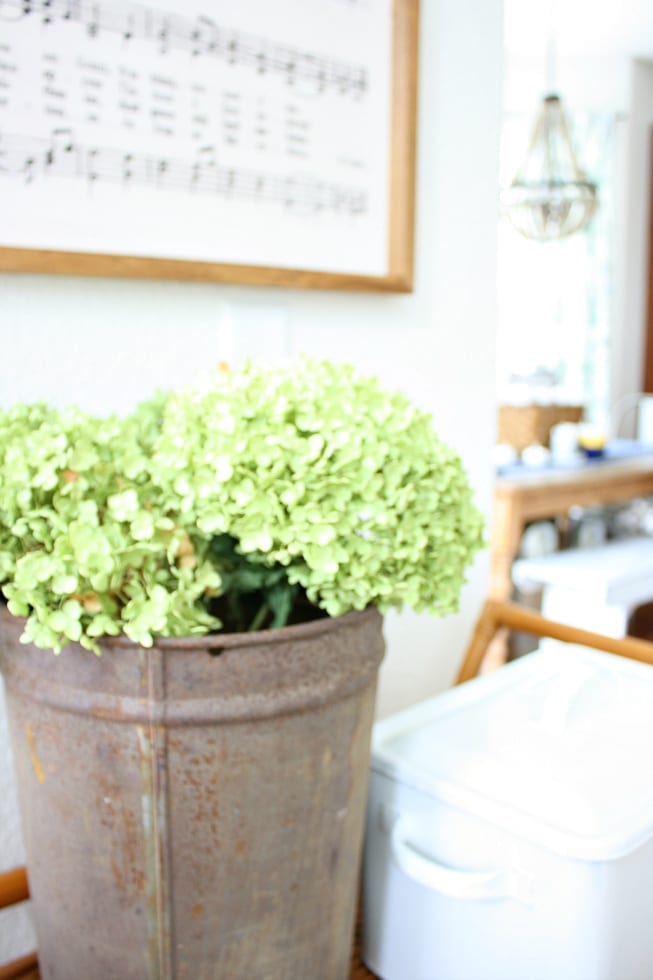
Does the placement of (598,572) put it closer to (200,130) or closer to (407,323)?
(407,323)

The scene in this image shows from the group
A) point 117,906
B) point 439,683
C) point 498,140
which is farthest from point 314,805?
point 498,140

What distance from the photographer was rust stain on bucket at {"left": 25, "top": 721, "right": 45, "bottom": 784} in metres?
0.57

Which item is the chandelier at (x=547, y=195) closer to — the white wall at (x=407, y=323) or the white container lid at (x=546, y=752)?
the white wall at (x=407, y=323)

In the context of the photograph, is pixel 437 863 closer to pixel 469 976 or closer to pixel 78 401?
pixel 469 976

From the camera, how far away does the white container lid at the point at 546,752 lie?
2.07 ft

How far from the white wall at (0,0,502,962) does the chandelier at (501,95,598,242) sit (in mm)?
2088

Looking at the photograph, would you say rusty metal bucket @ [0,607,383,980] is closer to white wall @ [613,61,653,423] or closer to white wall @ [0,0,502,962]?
white wall @ [0,0,502,962]

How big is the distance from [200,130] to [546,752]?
24.8 inches

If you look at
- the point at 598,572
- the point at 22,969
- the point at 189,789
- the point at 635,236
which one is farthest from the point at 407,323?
the point at 635,236

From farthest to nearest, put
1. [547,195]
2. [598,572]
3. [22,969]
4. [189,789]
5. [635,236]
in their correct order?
1. [635,236]
2. [547,195]
3. [598,572]
4. [22,969]
5. [189,789]

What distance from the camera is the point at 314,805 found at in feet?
1.95

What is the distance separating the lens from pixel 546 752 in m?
0.72

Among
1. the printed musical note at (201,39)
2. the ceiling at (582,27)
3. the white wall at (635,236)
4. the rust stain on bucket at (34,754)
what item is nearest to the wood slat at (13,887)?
the rust stain on bucket at (34,754)

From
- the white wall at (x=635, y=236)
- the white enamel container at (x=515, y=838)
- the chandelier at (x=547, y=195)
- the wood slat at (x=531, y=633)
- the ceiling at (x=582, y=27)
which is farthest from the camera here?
the white wall at (x=635, y=236)
